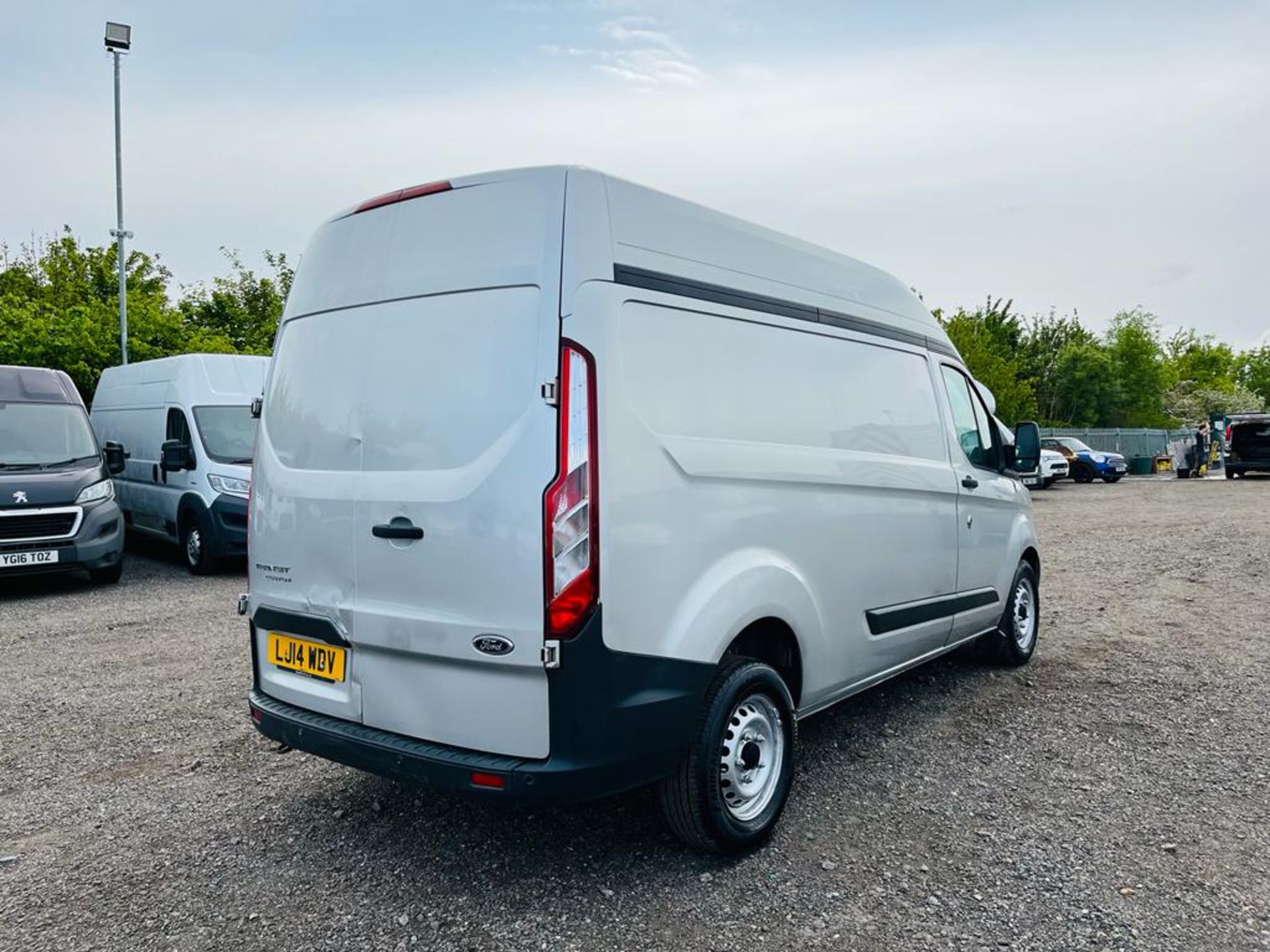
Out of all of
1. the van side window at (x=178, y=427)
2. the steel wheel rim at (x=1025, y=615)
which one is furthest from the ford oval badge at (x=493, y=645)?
the van side window at (x=178, y=427)

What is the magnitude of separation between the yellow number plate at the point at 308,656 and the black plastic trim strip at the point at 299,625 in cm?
3

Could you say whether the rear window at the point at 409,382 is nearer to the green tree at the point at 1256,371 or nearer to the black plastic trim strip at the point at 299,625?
the black plastic trim strip at the point at 299,625

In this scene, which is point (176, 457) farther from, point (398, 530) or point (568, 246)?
point (568, 246)

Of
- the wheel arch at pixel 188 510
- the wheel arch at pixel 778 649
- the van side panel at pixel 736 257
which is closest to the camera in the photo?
the van side panel at pixel 736 257

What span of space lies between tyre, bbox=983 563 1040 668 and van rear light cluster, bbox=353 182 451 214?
4300 mm

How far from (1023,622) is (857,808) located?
2928mm

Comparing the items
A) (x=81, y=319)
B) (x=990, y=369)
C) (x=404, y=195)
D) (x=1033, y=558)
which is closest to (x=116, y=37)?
(x=81, y=319)

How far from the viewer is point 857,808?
381 centimetres

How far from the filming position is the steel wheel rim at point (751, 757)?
3.33m

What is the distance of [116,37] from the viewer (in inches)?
667

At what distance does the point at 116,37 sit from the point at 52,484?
1209cm

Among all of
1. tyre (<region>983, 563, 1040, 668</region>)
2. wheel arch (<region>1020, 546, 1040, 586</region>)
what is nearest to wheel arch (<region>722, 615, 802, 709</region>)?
tyre (<region>983, 563, 1040, 668</region>)

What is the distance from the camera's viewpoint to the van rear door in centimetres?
285

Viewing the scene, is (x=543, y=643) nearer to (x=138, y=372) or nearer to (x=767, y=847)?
(x=767, y=847)
